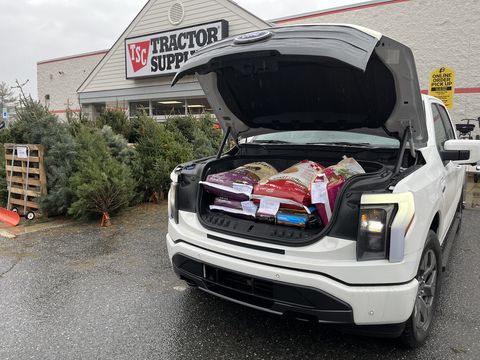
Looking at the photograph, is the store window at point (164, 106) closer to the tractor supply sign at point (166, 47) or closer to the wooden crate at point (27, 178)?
the tractor supply sign at point (166, 47)

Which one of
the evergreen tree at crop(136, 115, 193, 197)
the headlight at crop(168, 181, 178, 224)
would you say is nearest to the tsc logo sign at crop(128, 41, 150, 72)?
the evergreen tree at crop(136, 115, 193, 197)

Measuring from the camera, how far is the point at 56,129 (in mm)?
6172

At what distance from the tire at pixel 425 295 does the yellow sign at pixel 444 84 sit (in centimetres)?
765

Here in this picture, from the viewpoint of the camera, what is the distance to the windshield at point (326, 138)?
3258 millimetres

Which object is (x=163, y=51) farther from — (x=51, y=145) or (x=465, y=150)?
(x=465, y=150)

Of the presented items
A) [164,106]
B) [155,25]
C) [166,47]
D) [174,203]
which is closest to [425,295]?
[174,203]

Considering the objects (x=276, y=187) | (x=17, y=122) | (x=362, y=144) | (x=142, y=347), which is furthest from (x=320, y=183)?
(x=17, y=122)

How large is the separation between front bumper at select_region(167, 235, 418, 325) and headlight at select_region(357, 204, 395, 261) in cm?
17

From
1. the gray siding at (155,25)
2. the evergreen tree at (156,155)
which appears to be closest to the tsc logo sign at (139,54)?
the gray siding at (155,25)

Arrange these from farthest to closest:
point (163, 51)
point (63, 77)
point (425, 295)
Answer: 1. point (63, 77)
2. point (163, 51)
3. point (425, 295)

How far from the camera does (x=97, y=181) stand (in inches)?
224

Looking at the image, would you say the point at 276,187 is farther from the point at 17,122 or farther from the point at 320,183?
the point at 17,122

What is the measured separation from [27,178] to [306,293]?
5.60 m

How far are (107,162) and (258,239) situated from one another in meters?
4.29
